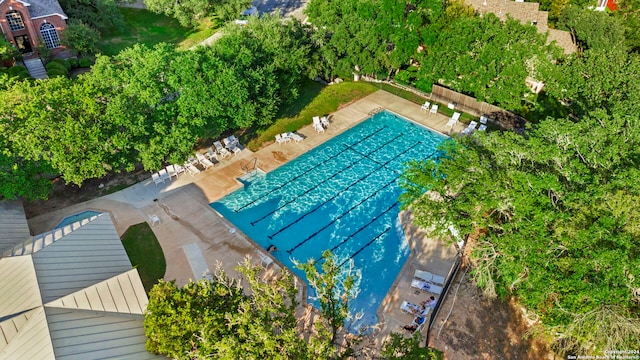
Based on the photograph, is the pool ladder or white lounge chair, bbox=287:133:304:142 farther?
white lounge chair, bbox=287:133:304:142

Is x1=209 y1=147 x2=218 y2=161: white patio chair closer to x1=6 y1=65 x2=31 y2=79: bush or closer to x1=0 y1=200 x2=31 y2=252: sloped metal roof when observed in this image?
x1=0 y1=200 x2=31 y2=252: sloped metal roof

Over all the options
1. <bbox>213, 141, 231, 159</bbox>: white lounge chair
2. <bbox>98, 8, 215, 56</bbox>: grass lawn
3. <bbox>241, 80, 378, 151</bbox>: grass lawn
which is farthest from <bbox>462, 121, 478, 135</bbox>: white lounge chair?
<bbox>98, 8, 215, 56</bbox>: grass lawn

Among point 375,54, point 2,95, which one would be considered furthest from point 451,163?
point 2,95

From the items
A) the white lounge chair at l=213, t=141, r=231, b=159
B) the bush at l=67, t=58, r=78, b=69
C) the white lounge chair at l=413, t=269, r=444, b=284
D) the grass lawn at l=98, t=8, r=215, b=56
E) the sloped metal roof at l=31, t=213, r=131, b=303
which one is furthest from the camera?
the grass lawn at l=98, t=8, r=215, b=56

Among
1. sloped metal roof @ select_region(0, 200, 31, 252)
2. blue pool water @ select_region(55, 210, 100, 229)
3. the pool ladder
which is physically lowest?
blue pool water @ select_region(55, 210, 100, 229)

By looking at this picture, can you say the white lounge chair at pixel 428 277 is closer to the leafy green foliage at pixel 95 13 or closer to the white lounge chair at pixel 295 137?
the white lounge chair at pixel 295 137

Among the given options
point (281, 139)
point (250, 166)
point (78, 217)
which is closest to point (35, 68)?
point (78, 217)

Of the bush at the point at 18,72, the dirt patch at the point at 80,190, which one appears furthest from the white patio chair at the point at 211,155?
the bush at the point at 18,72

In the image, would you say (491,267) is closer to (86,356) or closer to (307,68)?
(86,356)
